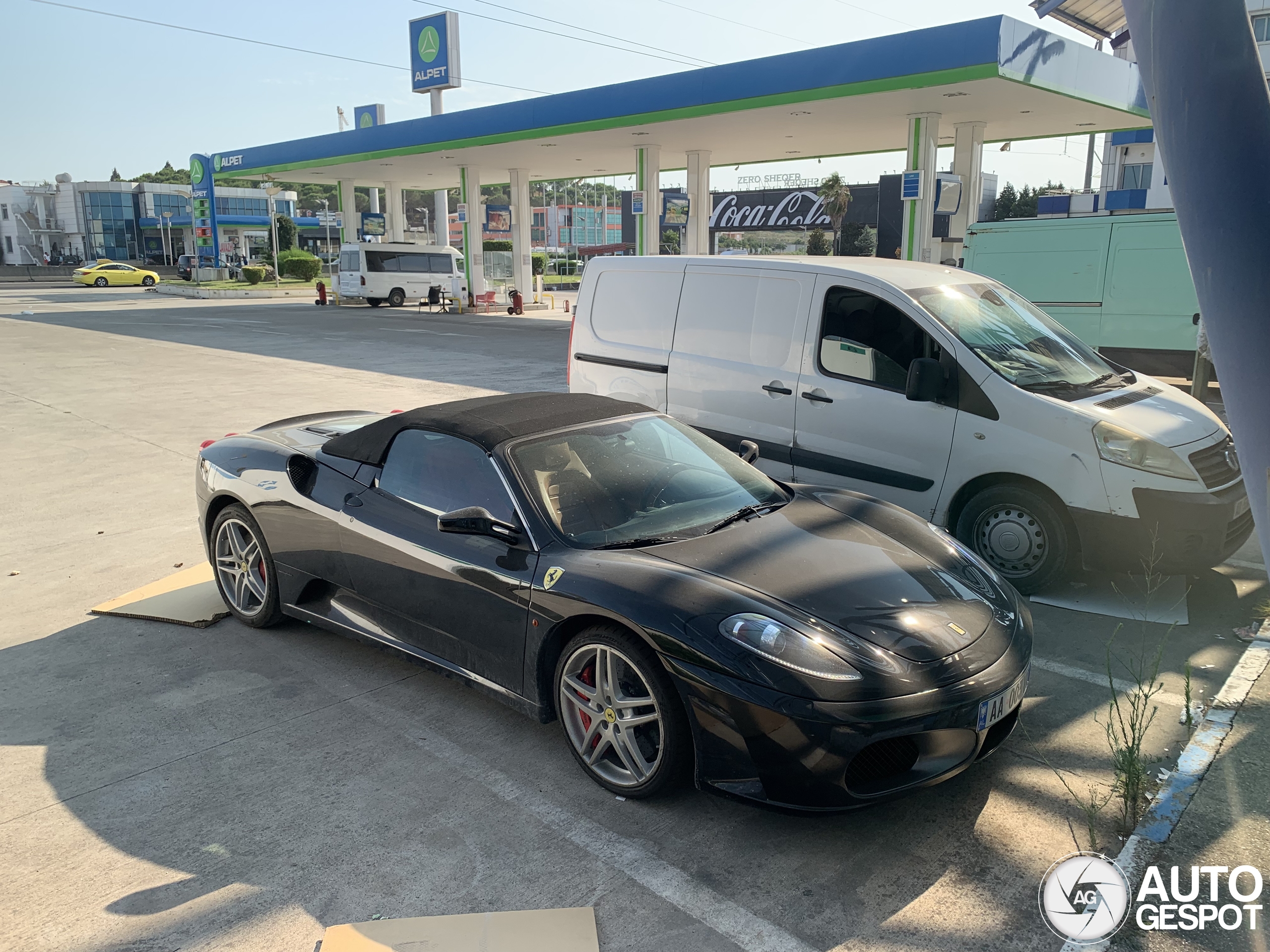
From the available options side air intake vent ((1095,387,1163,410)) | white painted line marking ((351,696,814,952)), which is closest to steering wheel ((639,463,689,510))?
white painted line marking ((351,696,814,952))

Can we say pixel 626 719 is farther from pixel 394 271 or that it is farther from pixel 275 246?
pixel 275 246

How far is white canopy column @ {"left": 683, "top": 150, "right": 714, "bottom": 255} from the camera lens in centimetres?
2725

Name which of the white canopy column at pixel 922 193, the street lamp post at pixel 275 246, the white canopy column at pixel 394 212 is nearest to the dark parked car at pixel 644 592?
the white canopy column at pixel 922 193

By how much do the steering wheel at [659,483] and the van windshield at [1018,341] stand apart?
2.31 meters

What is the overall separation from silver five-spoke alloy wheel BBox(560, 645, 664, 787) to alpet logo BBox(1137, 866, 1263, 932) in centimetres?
154

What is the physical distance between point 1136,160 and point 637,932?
4237 centimetres

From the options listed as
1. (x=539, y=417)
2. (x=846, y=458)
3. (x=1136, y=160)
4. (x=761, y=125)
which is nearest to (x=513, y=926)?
(x=539, y=417)

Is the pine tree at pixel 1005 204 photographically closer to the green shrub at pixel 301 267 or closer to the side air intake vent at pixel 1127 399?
the green shrub at pixel 301 267

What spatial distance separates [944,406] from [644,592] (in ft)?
9.84

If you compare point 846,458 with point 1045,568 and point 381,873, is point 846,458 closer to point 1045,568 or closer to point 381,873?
point 1045,568

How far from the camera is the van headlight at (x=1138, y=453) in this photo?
5.08 meters

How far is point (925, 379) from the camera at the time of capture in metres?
5.49

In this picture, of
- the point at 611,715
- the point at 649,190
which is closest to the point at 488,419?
the point at 611,715

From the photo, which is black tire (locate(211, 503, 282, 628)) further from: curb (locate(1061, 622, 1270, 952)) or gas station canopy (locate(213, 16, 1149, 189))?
gas station canopy (locate(213, 16, 1149, 189))
